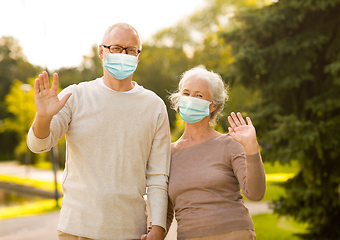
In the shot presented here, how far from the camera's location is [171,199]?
8.71 feet

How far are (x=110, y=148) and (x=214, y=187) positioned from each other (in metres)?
0.75

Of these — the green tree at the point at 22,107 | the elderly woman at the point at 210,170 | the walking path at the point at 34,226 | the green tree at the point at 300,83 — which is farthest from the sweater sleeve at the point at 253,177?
the green tree at the point at 22,107

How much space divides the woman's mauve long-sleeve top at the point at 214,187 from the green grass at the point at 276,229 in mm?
5405

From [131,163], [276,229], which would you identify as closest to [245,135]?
[131,163]

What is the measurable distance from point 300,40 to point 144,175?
552 cm

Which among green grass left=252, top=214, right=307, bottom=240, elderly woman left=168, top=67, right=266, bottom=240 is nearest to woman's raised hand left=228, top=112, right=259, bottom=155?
elderly woman left=168, top=67, right=266, bottom=240

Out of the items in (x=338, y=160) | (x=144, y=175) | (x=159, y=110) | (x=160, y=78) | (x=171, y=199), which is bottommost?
(x=160, y=78)

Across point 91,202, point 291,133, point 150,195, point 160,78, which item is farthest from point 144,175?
point 160,78

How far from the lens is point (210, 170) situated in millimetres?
2551

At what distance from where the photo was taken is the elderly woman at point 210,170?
93.5 inches

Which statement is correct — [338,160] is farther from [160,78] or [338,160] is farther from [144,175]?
[160,78]

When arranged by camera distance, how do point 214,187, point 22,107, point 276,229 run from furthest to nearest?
point 22,107 → point 276,229 → point 214,187

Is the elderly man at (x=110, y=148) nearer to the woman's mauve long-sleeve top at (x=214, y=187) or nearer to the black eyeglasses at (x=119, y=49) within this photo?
the black eyeglasses at (x=119, y=49)

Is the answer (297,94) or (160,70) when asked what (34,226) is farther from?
(160,70)
